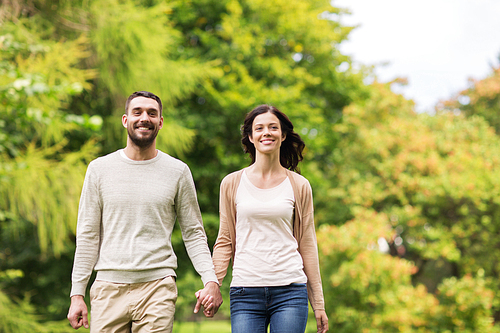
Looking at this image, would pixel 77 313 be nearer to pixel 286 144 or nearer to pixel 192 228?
pixel 192 228

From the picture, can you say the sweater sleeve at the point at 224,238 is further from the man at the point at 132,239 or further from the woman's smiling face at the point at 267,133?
the woman's smiling face at the point at 267,133

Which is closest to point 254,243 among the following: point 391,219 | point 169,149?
point 169,149

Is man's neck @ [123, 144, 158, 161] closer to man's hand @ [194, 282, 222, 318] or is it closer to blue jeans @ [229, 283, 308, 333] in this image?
man's hand @ [194, 282, 222, 318]

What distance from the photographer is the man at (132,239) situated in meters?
2.53

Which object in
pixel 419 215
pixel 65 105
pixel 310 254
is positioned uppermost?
pixel 65 105

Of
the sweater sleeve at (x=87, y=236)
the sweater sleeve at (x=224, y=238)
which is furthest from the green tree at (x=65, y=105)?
the sweater sleeve at (x=224, y=238)

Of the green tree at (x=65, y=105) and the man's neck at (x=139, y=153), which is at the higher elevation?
the green tree at (x=65, y=105)

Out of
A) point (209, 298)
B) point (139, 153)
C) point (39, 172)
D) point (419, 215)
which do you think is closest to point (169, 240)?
point (209, 298)

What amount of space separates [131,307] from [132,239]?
334 mm

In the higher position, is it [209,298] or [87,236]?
[87,236]

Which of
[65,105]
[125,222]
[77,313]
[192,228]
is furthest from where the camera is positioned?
[65,105]

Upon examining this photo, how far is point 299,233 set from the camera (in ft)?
9.41

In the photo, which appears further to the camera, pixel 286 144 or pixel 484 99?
pixel 484 99

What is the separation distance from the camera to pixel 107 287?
100.0 inches
